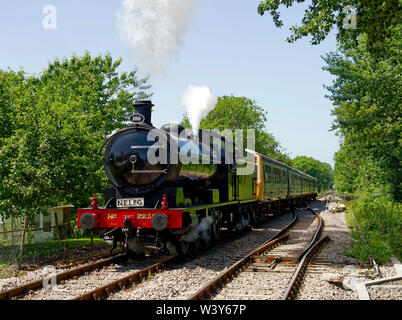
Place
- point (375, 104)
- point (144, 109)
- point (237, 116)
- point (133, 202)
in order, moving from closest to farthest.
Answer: point (133, 202) → point (144, 109) → point (375, 104) → point (237, 116)

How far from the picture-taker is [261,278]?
7379 mm

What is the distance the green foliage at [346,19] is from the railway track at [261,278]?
5417 millimetres

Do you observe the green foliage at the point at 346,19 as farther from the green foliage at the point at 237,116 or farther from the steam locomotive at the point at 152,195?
the green foliage at the point at 237,116

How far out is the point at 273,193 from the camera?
2011cm

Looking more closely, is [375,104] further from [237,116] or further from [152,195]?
[237,116]

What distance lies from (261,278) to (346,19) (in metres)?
6.70

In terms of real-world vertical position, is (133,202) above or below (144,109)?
below

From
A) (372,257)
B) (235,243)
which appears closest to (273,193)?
(235,243)

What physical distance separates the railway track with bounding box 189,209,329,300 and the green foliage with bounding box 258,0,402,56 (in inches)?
213

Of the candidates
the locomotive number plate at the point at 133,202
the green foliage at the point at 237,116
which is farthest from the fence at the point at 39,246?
the green foliage at the point at 237,116

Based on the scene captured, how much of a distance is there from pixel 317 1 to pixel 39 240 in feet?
37.5

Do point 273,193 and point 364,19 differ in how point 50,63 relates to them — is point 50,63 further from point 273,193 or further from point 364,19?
point 364,19

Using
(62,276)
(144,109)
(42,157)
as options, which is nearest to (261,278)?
(62,276)

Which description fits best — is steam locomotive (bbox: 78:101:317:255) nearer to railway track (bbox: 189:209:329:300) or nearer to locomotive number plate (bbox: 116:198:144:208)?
locomotive number plate (bbox: 116:198:144:208)
